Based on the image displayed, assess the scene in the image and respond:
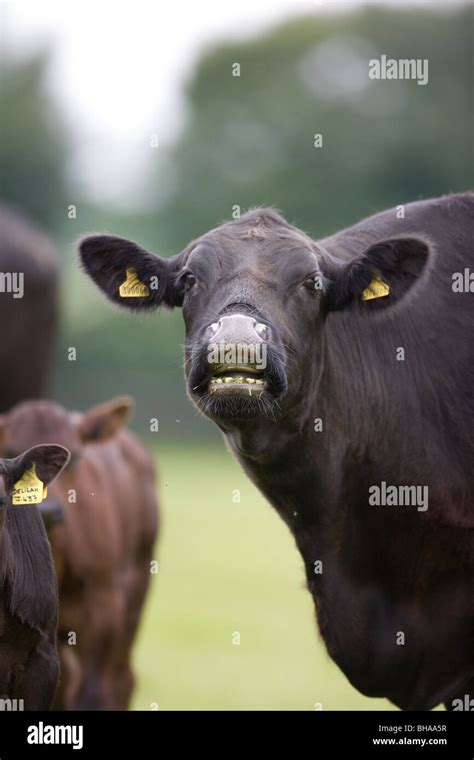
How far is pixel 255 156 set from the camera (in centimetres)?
5156

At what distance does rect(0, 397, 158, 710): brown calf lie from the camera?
887 centimetres

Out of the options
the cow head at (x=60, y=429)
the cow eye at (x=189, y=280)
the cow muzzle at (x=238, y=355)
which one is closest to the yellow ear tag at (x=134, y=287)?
the cow eye at (x=189, y=280)

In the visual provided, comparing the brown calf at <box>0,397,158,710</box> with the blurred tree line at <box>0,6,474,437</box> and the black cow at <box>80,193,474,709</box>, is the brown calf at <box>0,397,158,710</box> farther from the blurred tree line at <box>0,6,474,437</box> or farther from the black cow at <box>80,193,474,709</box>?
the blurred tree line at <box>0,6,474,437</box>

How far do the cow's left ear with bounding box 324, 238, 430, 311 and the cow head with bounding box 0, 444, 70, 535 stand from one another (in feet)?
4.43

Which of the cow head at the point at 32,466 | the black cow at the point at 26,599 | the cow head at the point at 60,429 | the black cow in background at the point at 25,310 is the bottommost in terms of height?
the black cow at the point at 26,599

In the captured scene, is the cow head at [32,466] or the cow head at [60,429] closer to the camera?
the cow head at [32,466]

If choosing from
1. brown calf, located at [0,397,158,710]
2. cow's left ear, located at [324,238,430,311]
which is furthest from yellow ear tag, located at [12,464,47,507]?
brown calf, located at [0,397,158,710]

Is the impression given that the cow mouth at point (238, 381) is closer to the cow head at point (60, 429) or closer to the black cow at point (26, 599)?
the black cow at point (26, 599)

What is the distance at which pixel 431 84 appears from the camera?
52.9 m

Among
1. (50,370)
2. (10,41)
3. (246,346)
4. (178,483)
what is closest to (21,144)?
(10,41)

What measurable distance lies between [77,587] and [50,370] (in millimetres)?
7730

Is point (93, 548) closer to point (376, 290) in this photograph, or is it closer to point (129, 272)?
point (129, 272)

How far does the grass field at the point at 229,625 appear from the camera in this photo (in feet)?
33.3

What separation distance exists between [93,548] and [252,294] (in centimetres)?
422
